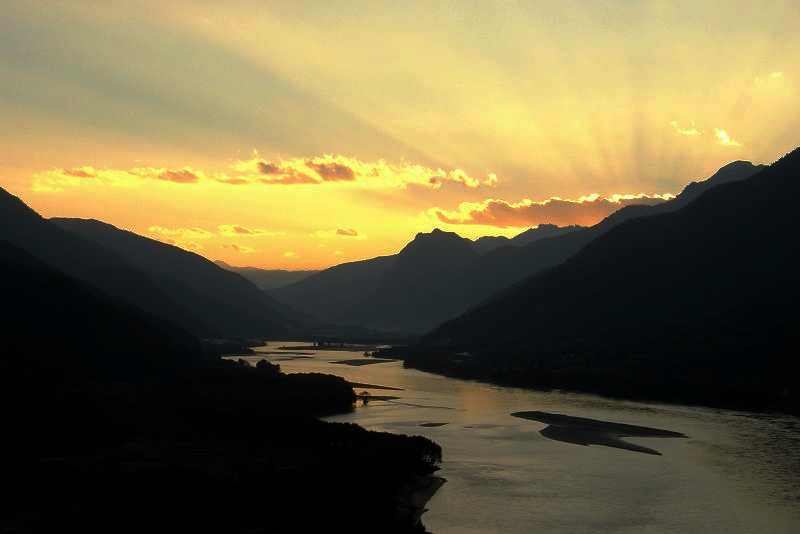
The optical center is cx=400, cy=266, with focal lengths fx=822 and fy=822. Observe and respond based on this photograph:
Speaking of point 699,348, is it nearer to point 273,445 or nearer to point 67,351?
point 273,445

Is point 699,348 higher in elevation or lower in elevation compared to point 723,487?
higher

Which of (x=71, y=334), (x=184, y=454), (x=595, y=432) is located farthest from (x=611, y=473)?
(x=71, y=334)

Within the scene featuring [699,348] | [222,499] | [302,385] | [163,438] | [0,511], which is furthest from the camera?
[699,348]

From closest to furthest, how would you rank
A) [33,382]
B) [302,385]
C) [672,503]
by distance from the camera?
[672,503]
[33,382]
[302,385]

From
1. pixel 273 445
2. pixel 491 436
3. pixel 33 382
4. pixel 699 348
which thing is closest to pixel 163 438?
pixel 273 445

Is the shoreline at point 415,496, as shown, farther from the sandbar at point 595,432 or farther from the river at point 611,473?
the sandbar at point 595,432

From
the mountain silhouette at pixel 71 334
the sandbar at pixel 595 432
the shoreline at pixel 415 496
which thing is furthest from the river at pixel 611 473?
the mountain silhouette at pixel 71 334

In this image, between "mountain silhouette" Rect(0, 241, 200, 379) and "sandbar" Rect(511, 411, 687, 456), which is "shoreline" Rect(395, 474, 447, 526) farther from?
"mountain silhouette" Rect(0, 241, 200, 379)
